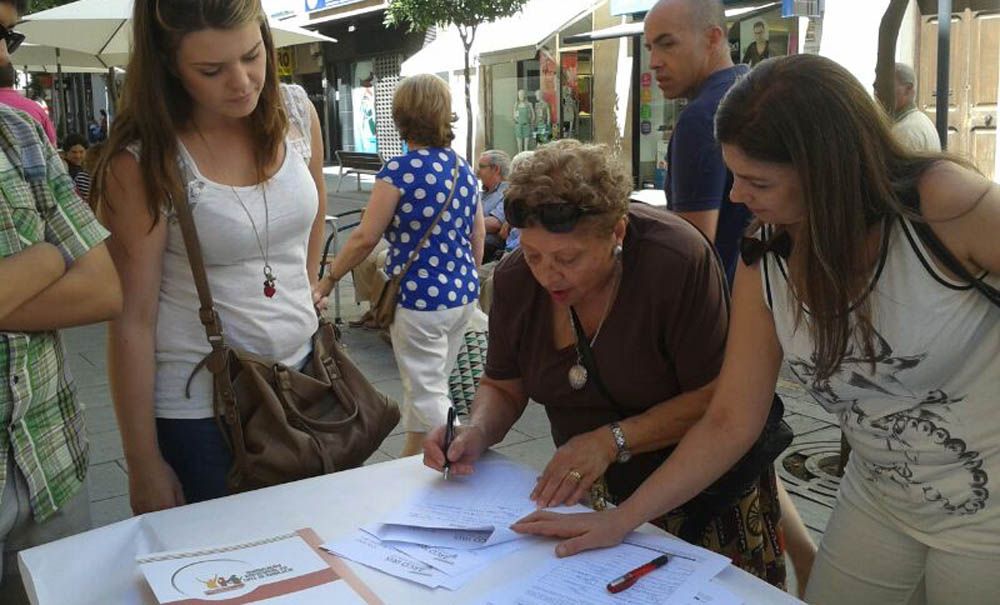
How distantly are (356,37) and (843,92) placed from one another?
24.5m

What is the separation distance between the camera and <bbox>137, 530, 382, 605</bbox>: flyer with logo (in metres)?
1.53

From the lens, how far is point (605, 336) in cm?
209

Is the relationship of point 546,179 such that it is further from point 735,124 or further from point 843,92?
point 843,92

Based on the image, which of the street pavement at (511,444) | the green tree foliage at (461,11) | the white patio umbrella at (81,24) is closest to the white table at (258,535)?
the street pavement at (511,444)

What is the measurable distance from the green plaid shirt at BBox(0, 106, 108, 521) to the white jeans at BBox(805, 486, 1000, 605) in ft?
4.98

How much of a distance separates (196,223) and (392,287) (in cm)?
198

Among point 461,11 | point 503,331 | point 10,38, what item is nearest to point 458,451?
point 503,331

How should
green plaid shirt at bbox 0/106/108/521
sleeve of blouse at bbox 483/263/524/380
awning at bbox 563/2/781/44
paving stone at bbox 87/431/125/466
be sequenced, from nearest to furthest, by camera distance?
1. green plaid shirt at bbox 0/106/108/521
2. sleeve of blouse at bbox 483/263/524/380
3. paving stone at bbox 87/431/125/466
4. awning at bbox 563/2/781/44

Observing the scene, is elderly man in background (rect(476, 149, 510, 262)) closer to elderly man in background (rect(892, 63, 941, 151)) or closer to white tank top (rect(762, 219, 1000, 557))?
elderly man in background (rect(892, 63, 941, 151))

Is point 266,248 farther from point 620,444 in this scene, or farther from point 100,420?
point 100,420

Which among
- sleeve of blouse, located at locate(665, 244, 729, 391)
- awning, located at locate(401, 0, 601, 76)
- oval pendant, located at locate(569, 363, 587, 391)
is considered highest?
awning, located at locate(401, 0, 601, 76)

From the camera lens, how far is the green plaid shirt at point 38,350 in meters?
1.72

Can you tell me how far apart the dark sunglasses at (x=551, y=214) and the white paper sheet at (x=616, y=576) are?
25.5 inches

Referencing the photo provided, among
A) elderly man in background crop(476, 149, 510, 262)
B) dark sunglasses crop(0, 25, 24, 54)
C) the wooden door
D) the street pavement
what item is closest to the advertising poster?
the wooden door
